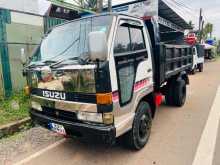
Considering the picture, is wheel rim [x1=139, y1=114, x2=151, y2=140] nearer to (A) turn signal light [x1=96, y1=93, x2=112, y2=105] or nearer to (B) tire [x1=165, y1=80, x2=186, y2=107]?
(A) turn signal light [x1=96, y1=93, x2=112, y2=105]

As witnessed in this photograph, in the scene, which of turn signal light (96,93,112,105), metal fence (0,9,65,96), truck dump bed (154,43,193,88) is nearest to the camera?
turn signal light (96,93,112,105)

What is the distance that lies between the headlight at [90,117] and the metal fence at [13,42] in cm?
379

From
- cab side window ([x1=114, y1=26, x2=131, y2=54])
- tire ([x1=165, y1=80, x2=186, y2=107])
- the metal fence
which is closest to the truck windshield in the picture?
cab side window ([x1=114, y1=26, x2=131, y2=54])

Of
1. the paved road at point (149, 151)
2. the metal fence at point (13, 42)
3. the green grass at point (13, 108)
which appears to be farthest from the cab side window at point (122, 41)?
the metal fence at point (13, 42)

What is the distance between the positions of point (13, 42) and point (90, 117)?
4.93 meters

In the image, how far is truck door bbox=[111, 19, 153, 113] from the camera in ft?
10.2

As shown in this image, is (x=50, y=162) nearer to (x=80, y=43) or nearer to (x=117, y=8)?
(x=80, y=43)

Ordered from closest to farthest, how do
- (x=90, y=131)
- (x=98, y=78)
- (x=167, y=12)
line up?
(x=98, y=78)
(x=90, y=131)
(x=167, y=12)

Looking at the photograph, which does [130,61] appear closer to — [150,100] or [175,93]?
[150,100]

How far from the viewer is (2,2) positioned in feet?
24.2

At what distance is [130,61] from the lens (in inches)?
131

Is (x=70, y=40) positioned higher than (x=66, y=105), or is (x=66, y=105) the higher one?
(x=70, y=40)

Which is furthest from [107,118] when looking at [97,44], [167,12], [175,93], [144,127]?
[167,12]

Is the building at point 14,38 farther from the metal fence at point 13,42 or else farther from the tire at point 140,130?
the tire at point 140,130
